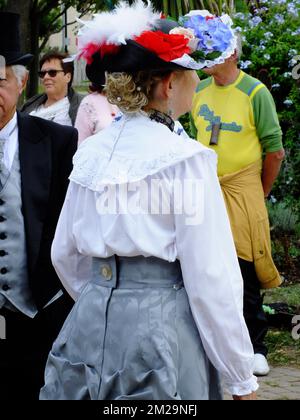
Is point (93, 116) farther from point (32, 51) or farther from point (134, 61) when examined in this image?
point (32, 51)

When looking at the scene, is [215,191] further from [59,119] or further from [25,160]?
[59,119]

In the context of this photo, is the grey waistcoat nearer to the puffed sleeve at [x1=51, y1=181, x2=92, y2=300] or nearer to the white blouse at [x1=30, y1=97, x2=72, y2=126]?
the puffed sleeve at [x1=51, y1=181, x2=92, y2=300]

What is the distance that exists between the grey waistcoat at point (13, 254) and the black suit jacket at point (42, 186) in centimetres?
3

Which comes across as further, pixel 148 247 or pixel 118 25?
pixel 118 25

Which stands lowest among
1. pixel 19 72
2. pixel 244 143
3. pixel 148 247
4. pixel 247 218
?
pixel 247 218

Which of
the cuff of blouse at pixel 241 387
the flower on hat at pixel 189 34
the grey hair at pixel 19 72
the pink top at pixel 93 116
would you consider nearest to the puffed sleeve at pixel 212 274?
the cuff of blouse at pixel 241 387

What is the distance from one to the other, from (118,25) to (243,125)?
2.64 m

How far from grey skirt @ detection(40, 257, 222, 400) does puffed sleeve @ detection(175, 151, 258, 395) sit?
0.26 feet

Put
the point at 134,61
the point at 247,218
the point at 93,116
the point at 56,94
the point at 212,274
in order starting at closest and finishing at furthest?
1. the point at 212,274
2. the point at 134,61
3. the point at 247,218
4. the point at 93,116
5. the point at 56,94

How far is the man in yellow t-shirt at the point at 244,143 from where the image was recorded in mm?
5883

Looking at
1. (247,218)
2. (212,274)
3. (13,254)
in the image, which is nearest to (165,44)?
Answer: (212,274)

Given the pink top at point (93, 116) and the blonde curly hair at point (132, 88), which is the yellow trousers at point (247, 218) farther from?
the blonde curly hair at point (132, 88)

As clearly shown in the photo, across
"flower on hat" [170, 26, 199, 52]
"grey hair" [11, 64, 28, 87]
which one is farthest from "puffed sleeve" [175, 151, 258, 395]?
"grey hair" [11, 64, 28, 87]

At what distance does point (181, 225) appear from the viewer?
3090 millimetres
